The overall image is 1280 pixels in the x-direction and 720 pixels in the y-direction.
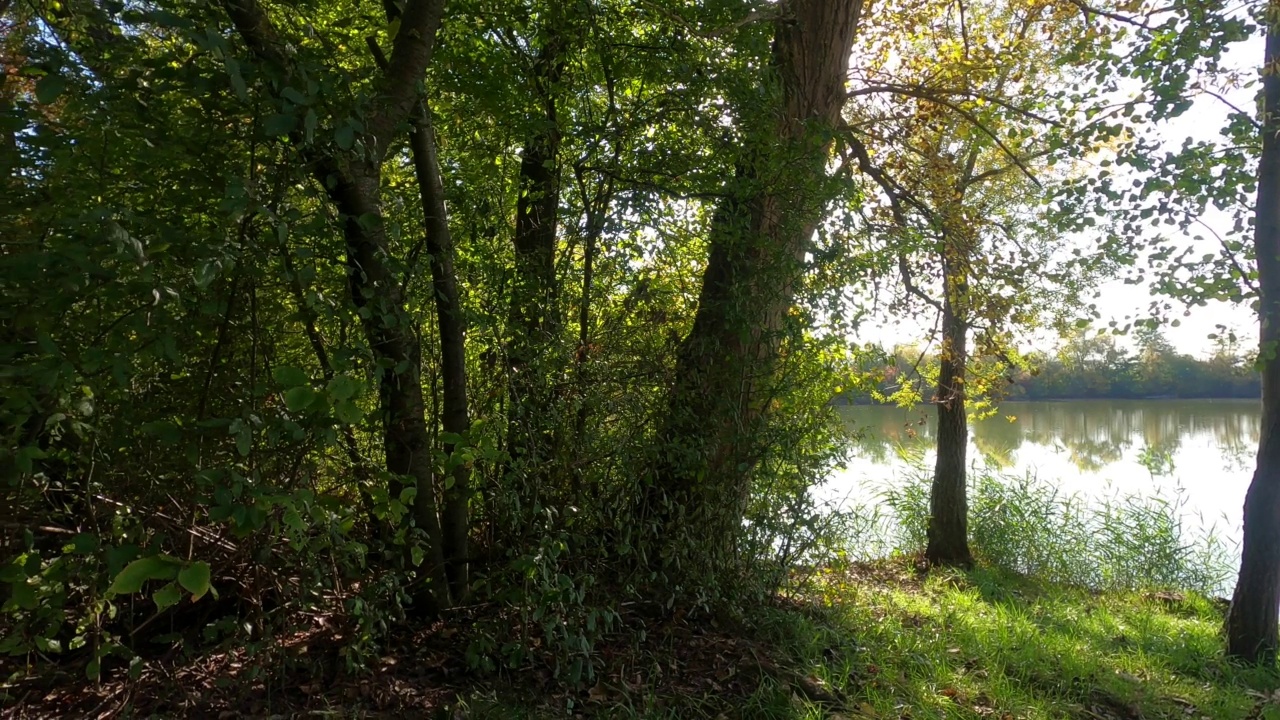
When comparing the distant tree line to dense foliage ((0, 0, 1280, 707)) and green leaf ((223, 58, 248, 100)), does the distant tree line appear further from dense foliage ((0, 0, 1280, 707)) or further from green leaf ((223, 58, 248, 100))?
green leaf ((223, 58, 248, 100))

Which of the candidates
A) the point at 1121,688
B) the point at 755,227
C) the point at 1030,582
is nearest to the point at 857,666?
the point at 1121,688

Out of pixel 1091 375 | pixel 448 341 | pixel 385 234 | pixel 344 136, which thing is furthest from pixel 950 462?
pixel 1091 375

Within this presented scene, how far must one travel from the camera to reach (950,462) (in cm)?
909

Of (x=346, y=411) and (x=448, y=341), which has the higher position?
(x=448, y=341)

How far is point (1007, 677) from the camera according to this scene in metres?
4.25

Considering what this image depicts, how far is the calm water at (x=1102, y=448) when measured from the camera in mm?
9484

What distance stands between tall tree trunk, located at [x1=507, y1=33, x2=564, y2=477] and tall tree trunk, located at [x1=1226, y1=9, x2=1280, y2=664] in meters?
4.72

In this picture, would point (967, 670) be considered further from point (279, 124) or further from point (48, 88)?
point (48, 88)

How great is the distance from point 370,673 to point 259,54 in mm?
2480

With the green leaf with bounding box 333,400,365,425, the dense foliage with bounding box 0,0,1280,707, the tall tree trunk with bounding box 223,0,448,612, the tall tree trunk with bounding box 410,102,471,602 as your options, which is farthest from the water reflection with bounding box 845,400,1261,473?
the green leaf with bounding box 333,400,365,425

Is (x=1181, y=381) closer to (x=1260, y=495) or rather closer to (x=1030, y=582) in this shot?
(x=1030, y=582)

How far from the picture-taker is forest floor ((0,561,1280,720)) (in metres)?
3.02

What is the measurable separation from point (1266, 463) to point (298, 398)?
608cm

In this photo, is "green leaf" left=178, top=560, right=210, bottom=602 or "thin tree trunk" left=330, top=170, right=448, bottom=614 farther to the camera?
"thin tree trunk" left=330, top=170, right=448, bottom=614
